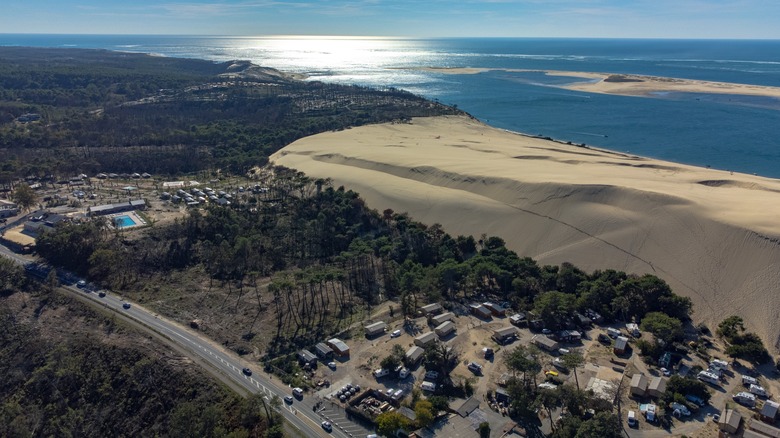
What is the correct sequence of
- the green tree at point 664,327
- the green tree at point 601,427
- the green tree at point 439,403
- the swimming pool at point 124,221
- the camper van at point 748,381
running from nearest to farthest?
the green tree at point 601,427
the green tree at point 439,403
the camper van at point 748,381
the green tree at point 664,327
the swimming pool at point 124,221

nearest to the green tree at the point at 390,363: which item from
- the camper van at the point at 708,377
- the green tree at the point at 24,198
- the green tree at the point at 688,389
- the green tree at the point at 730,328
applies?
the green tree at the point at 688,389

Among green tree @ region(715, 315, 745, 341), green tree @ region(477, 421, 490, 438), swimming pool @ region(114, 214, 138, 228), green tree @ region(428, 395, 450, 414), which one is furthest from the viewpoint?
swimming pool @ region(114, 214, 138, 228)

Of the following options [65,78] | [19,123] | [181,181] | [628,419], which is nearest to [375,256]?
[628,419]

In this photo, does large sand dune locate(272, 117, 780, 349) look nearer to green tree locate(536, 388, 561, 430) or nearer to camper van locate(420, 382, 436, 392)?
green tree locate(536, 388, 561, 430)

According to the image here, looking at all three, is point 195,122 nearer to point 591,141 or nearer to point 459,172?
point 459,172

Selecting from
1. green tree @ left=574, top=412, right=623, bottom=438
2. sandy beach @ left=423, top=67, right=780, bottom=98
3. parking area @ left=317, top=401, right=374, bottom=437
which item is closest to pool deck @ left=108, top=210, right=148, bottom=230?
parking area @ left=317, top=401, right=374, bottom=437

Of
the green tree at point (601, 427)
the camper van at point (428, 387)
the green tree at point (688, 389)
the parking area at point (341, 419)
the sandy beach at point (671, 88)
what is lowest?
the parking area at point (341, 419)

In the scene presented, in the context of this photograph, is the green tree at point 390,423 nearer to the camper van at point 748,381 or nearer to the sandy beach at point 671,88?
the camper van at point 748,381
